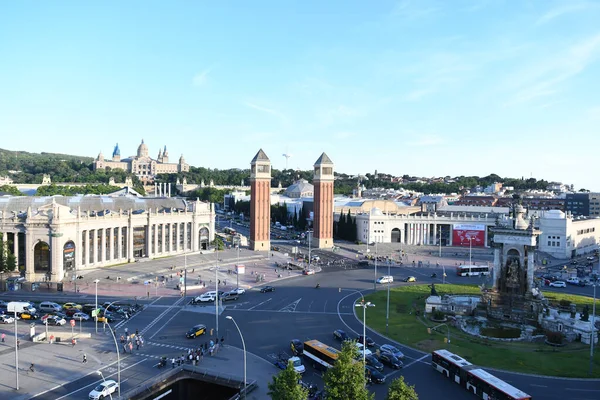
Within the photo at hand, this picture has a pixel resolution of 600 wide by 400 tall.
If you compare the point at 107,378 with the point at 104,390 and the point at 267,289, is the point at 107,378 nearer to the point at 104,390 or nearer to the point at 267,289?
the point at 104,390

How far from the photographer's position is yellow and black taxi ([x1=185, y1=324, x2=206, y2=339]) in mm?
44031

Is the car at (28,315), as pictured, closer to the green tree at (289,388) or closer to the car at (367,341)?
the car at (367,341)

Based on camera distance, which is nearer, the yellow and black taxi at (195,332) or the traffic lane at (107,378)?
the traffic lane at (107,378)

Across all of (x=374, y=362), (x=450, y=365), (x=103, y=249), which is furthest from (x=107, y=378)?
(x=103, y=249)

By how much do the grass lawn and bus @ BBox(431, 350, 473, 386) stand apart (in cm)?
395

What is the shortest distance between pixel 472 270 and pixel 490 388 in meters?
50.8

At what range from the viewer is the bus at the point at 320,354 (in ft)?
119

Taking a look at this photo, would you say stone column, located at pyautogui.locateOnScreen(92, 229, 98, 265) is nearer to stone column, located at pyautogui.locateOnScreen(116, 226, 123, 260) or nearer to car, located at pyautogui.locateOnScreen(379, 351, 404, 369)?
stone column, located at pyautogui.locateOnScreen(116, 226, 123, 260)

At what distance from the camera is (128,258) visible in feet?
265

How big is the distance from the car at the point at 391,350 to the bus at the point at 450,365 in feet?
8.74

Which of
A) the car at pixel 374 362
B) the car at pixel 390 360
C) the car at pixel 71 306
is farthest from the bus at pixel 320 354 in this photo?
the car at pixel 71 306

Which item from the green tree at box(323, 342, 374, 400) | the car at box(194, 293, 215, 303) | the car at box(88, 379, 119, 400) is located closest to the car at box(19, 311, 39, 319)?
the car at box(194, 293, 215, 303)

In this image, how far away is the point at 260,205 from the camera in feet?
347

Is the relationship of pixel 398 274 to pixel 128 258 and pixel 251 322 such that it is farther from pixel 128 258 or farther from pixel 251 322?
pixel 128 258
